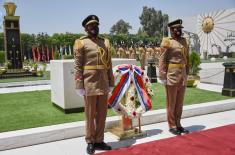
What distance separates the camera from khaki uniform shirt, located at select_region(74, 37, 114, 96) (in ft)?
12.4

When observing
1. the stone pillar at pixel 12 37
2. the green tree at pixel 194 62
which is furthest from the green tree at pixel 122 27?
the green tree at pixel 194 62

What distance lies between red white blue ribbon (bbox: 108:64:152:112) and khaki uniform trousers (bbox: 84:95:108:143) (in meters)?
0.44

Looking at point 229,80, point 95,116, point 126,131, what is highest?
point 229,80

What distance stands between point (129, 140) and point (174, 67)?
1316 mm

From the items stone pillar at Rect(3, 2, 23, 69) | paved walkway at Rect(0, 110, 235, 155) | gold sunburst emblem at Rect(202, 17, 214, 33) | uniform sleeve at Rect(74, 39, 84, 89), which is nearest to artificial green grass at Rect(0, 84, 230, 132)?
paved walkway at Rect(0, 110, 235, 155)

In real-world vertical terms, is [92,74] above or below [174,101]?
above

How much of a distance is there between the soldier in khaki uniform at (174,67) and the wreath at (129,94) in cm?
37

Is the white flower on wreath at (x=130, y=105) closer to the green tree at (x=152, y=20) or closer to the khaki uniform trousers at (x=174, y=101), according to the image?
the khaki uniform trousers at (x=174, y=101)

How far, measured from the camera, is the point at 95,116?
395 centimetres

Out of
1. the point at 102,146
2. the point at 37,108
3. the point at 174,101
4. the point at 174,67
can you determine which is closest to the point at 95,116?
the point at 102,146

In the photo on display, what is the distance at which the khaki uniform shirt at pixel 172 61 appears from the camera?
177 inches

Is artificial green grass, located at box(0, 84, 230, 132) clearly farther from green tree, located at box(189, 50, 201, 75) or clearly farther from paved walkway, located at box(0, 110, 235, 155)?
green tree, located at box(189, 50, 201, 75)

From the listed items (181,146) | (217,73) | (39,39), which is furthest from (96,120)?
(39,39)

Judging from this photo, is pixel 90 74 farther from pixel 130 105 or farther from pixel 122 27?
pixel 122 27
